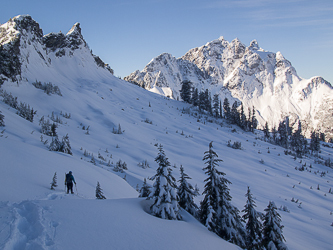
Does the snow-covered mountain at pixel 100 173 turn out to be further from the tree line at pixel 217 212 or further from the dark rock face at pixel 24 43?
the tree line at pixel 217 212

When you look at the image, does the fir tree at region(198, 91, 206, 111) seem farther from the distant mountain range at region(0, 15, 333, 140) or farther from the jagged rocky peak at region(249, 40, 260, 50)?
the jagged rocky peak at region(249, 40, 260, 50)

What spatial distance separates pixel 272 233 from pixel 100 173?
8523 mm

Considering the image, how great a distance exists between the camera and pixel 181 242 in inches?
188

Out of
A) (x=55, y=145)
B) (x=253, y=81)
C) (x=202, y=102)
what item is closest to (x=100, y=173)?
(x=55, y=145)

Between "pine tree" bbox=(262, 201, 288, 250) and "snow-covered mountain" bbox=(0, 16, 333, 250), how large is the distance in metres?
1.30

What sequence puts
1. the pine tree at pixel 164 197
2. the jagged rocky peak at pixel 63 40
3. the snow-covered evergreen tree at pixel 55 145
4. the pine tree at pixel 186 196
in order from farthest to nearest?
the jagged rocky peak at pixel 63 40, the snow-covered evergreen tree at pixel 55 145, the pine tree at pixel 186 196, the pine tree at pixel 164 197

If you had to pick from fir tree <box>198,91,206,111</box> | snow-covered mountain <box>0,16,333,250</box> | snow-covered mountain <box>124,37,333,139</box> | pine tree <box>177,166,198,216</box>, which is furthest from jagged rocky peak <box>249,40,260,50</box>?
pine tree <box>177,166,198,216</box>

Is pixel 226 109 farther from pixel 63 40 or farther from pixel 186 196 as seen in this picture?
pixel 186 196

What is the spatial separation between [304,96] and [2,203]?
185263 millimetres

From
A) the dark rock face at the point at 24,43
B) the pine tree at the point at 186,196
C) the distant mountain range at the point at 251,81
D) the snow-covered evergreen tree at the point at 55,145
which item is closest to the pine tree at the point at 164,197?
the pine tree at the point at 186,196

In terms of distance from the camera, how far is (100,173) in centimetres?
1101

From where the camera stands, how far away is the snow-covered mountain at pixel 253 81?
456 feet

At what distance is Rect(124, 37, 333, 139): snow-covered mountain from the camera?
456 feet

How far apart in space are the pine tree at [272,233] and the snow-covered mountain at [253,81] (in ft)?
404
